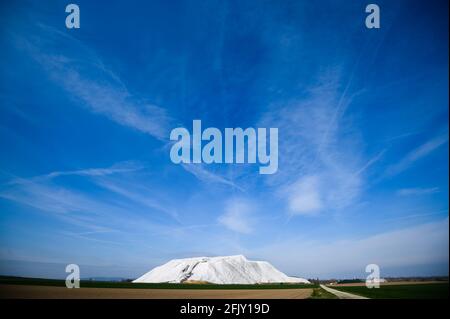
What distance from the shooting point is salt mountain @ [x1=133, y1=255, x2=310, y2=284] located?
5472 inches

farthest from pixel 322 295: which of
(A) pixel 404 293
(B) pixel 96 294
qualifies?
(B) pixel 96 294

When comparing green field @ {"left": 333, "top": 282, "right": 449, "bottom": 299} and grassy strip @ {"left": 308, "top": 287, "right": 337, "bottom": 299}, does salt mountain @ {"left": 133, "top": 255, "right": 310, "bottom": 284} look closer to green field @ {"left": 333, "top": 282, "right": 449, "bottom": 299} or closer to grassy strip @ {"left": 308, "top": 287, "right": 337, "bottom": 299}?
green field @ {"left": 333, "top": 282, "right": 449, "bottom": 299}

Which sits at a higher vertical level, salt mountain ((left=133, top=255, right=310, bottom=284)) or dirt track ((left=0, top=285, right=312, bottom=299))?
dirt track ((left=0, top=285, right=312, bottom=299))

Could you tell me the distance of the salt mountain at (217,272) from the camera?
139000mm

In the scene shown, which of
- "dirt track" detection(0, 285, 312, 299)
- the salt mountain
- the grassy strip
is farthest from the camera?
the salt mountain

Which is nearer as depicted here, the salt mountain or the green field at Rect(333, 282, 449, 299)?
the green field at Rect(333, 282, 449, 299)

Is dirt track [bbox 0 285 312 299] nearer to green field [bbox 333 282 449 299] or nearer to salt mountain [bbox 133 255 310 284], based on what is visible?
green field [bbox 333 282 449 299]

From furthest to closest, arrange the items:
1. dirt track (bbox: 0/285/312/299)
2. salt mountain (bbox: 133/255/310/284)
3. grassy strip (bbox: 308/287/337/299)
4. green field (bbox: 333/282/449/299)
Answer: salt mountain (bbox: 133/255/310/284) < green field (bbox: 333/282/449/299) < grassy strip (bbox: 308/287/337/299) < dirt track (bbox: 0/285/312/299)

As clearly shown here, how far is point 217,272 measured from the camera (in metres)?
142

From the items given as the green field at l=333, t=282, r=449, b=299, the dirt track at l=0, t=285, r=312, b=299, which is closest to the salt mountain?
the green field at l=333, t=282, r=449, b=299

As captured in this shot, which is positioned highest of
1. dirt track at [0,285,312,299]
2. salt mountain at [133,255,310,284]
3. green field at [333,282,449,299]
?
dirt track at [0,285,312,299]

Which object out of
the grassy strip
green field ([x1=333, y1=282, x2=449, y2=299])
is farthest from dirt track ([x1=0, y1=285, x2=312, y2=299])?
green field ([x1=333, y1=282, x2=449, y2=299])

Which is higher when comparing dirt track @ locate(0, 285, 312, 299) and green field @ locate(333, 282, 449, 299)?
dirt track @ locate(0, 285, 312, 299)

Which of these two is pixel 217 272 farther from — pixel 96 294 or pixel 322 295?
pixel 96 294
